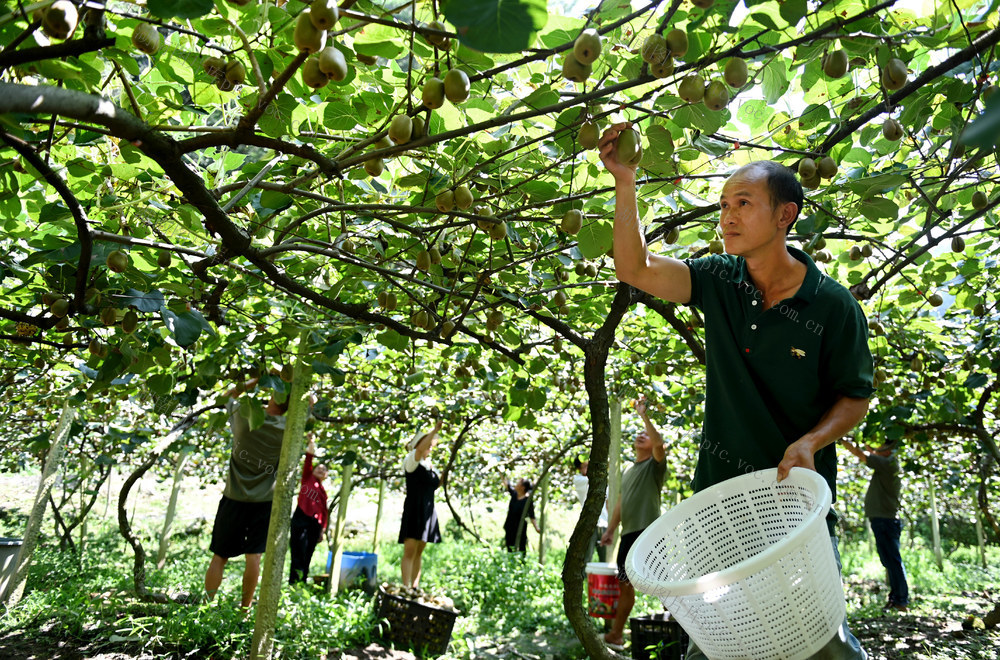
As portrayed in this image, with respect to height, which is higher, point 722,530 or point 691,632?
point 722,530

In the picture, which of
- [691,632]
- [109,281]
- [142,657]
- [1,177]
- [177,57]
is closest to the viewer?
[691,632]

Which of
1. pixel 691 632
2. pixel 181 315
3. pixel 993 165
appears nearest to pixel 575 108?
pixel 691 632

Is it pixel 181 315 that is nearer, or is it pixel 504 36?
pixel 504 36

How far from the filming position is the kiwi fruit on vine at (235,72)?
164 centimetres

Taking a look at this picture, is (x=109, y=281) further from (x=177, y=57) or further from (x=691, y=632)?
(x=691, y=632)

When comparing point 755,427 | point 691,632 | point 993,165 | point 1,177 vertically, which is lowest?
point 691,632

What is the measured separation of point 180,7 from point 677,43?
90 cm

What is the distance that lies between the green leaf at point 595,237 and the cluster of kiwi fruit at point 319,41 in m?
1.07

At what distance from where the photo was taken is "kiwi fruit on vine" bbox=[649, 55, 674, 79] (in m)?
1.35

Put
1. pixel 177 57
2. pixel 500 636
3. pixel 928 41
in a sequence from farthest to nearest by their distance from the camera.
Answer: pixel 500 636
pixel 177 57
pixel 928 41

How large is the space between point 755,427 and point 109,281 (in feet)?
6.99

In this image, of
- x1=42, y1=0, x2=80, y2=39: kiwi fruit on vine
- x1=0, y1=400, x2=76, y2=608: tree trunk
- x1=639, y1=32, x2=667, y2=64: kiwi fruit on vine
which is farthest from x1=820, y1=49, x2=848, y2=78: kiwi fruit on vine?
x1=0, y1=400, x2=76, y2=608: tree trunk

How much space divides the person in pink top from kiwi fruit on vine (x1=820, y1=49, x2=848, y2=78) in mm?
6227

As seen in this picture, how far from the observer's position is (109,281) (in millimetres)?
2404
